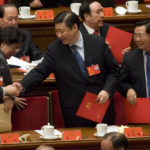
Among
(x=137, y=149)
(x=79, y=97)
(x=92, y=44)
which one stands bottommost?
(x=137, y=149)

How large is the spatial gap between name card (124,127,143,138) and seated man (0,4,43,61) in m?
1.40

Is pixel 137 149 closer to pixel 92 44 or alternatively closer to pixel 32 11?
pixel 92 44

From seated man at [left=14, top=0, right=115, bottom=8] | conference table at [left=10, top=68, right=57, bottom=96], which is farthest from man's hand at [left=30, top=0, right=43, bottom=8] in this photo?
conference table at [left=10, top=68, right=57, bottom=96]

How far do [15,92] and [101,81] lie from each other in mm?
688

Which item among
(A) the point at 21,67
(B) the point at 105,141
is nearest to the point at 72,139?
(B) the point at 105,141

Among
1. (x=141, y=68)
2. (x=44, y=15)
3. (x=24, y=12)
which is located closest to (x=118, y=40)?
(x=141, y=68)

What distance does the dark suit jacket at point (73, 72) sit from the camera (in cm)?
418

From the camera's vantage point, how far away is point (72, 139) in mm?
3803

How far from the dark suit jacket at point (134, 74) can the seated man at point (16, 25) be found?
3.18ft

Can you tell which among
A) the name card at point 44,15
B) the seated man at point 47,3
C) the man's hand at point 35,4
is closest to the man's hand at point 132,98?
the name card at point 44,15

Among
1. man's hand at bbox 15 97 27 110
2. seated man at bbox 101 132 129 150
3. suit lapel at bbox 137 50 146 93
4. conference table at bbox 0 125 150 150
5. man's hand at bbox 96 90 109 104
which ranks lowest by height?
conference table at bbox 0 125 150 150

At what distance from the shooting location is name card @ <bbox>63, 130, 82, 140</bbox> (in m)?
3.80

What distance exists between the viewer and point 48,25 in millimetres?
5664

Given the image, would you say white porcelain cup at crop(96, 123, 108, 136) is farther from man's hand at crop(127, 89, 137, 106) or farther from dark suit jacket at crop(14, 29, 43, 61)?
dark suit jacket at crop(14, 29, 43, 61)
